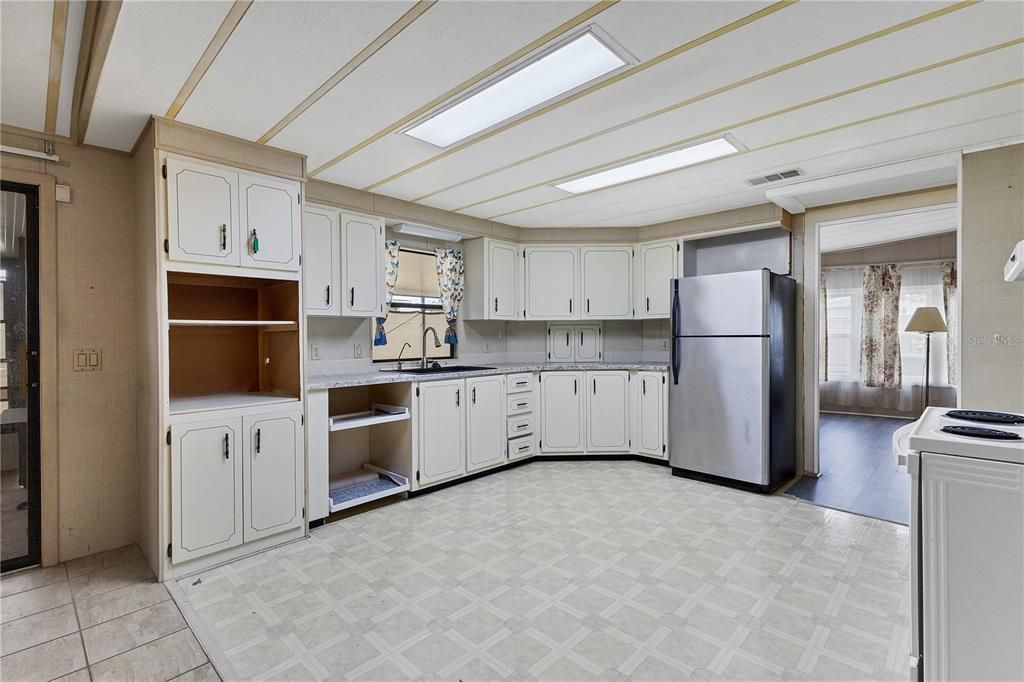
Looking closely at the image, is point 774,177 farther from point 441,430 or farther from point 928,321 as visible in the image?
point 928,321

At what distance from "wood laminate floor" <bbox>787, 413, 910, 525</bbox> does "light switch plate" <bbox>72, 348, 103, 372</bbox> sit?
4434mm

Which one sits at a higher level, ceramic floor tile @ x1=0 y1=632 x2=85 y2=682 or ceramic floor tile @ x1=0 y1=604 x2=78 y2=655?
ceramic floor tile @ x1=0 y1=604 x2=78 y2=655

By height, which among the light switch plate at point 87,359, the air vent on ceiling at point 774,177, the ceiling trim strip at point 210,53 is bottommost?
the light switch plate at point 87,359

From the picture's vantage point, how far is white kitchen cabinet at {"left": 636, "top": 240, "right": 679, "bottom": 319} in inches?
187

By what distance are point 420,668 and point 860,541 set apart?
2.68 metres

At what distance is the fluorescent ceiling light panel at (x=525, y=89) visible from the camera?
6.31ft

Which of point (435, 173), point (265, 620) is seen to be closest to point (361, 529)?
point (265, 620)

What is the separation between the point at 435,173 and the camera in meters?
3.26

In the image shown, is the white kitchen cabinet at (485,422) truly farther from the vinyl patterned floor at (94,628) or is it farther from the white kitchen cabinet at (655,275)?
the vinyl patterned floor at (94,628)

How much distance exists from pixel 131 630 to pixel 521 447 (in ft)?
10.0

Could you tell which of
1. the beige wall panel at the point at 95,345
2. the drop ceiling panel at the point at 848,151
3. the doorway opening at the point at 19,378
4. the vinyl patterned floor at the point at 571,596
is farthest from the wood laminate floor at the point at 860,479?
the doorway opening at the point at 19,378

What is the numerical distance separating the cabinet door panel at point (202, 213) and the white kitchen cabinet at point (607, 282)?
10.7 feet

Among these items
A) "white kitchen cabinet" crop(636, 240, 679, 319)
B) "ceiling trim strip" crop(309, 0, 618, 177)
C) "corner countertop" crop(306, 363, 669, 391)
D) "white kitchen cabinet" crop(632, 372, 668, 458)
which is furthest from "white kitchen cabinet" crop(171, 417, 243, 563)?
"white kitchen cabinet" crop(636, 240, 679, 319)

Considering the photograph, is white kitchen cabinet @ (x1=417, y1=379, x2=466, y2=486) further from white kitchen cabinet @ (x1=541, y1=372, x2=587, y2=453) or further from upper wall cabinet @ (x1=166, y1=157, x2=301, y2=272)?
upper wall cabinet @ (x1=166, y1=157, x2=301, y2=272)
